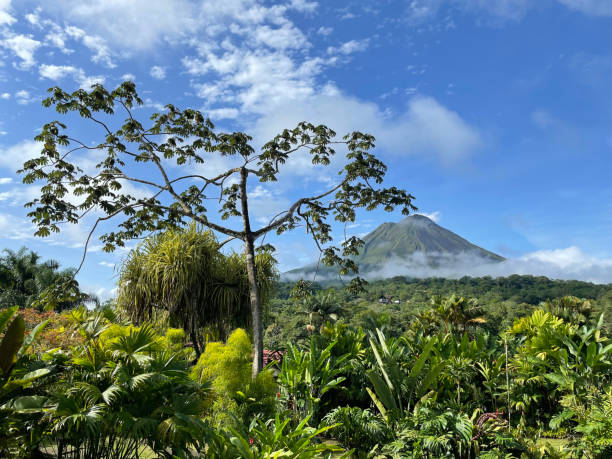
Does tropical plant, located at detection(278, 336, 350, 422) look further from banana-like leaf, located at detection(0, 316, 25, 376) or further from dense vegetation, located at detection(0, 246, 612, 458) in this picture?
banana-like leaf, located at detection(0, 316, 25, 376)

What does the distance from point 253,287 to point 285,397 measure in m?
2.62

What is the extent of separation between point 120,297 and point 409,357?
304 inches

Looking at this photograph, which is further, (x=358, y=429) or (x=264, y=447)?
(x=358, y=429)

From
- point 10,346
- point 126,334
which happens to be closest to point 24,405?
point 10,346

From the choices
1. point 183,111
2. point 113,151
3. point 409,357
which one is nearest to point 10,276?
point 113,151

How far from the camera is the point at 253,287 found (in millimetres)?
9438

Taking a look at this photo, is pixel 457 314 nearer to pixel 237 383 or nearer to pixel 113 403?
pixel 237 383

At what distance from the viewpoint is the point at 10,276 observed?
24.5 meters

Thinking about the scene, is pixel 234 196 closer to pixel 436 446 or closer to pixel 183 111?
pixel 183 111

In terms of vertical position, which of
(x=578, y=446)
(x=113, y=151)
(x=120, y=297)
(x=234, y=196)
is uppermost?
(x=113, y=151)

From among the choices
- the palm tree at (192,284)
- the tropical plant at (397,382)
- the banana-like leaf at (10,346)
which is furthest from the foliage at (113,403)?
the palm tree at (192,284)

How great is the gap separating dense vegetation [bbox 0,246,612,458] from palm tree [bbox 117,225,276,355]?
460mm

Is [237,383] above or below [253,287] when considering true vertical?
below

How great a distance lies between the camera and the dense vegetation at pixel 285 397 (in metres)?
4.08
